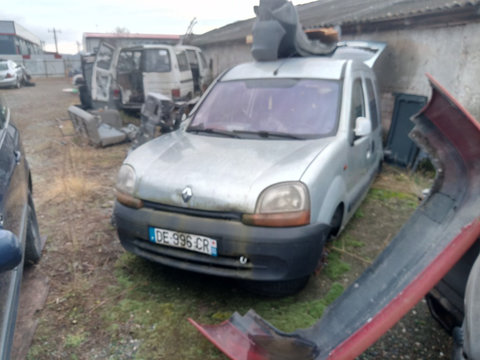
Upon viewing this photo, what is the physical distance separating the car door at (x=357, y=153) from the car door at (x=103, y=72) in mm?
7744

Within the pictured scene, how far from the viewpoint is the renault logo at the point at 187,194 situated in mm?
2553

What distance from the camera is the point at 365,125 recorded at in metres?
3.18

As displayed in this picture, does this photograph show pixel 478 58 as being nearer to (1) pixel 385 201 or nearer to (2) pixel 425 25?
(2) pixel 425 25

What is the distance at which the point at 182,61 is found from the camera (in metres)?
10.5

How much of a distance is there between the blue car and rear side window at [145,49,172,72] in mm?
6963

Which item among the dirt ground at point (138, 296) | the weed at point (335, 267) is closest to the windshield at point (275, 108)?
the weed at point (335, 267)

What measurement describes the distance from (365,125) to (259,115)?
99cm

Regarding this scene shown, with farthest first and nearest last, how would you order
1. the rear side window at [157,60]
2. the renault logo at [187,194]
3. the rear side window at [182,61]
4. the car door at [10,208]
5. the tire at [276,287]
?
the rear side window at [182,61] < the rear side window at [157,60] < the tire at [276,287] < the renault logo at [187,194] < the car door at [10,208]

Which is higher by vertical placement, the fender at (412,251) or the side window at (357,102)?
the side window at (357,102)

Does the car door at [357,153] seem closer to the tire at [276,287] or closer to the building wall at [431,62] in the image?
the tire at [276,287]

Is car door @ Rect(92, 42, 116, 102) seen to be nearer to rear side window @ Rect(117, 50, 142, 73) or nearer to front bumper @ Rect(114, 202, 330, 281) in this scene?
rear side window @ Rect(117, 50, 142, 73)

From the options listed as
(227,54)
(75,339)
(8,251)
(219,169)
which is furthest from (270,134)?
(227,54)

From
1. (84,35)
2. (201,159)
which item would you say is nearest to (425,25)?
(201,159)

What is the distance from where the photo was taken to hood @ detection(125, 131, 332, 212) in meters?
2.48
